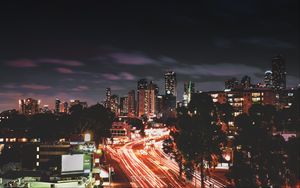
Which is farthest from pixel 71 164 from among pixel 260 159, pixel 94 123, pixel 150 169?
pixel 94 123

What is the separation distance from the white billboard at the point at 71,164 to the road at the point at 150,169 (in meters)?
10.9

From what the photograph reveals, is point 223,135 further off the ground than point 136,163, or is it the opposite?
point 223,135

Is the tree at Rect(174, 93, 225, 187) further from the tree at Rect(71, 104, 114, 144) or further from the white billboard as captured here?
the tree at Rect(71, 104, 114, 144)

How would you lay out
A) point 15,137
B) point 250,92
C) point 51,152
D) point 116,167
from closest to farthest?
1. point 116,167
2. point 51,152
3. point 15,137
4. point 250,92

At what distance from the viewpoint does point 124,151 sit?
85500 mm

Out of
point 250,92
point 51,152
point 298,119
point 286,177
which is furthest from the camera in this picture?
point 250,92

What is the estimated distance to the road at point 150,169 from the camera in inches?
1842

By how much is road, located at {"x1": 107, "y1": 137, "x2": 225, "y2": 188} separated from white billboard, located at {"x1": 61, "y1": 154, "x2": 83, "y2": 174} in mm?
10878

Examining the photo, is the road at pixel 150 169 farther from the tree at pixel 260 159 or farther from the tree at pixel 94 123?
the tree at pixel 260 159

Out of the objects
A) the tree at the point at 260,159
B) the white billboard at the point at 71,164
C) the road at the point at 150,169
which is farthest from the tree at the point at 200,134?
the white billboard at the point at 71,164

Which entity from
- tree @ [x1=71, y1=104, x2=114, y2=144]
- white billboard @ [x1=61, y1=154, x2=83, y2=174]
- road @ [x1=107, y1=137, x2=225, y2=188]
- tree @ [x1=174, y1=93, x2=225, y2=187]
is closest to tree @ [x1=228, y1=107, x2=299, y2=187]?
tree @ [x1=174, y1=93, x2=225, y2=187]

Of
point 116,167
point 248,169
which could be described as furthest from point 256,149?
point 116,167

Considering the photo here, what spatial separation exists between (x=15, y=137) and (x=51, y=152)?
1998 cm

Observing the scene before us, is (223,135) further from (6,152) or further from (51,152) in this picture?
Result: (6,152)
